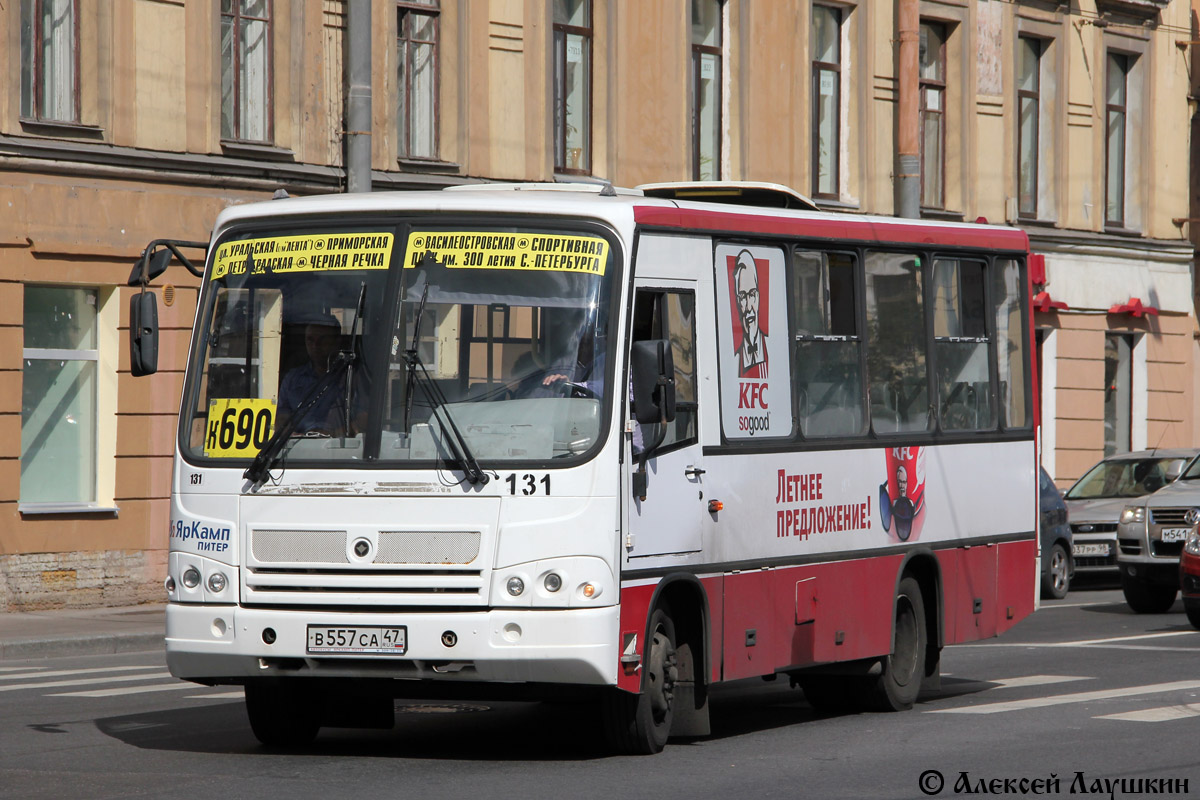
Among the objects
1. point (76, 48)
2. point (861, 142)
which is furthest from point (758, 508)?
point (861, 142)

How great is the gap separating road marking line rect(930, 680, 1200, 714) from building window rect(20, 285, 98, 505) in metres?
11.8

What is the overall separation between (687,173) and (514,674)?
63.9ft

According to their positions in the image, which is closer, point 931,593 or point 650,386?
point 650,386

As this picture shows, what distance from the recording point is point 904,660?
510 inches

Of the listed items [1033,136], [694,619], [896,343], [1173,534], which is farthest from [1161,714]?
[1033,136]

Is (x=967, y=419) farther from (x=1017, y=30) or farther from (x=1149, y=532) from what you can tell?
(x=1017, y=30)

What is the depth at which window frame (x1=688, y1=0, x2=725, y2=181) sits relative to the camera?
93.7 ft

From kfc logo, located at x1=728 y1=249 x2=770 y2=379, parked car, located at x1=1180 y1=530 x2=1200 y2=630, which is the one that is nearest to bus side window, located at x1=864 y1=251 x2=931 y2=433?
kfc logo, located at x1=728 y1=249 x2=770 y2=379

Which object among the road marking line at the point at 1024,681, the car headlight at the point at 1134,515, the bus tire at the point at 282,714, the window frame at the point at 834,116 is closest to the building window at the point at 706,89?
the window frame at the point at 834,116

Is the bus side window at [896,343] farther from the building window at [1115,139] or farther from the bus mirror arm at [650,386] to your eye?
the building window at [1115,139]

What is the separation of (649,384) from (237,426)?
205 centimetres

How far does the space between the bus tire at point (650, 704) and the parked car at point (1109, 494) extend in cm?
1483

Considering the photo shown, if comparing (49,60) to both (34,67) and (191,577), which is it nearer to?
(34,67)

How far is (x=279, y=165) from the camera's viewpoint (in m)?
23.3
